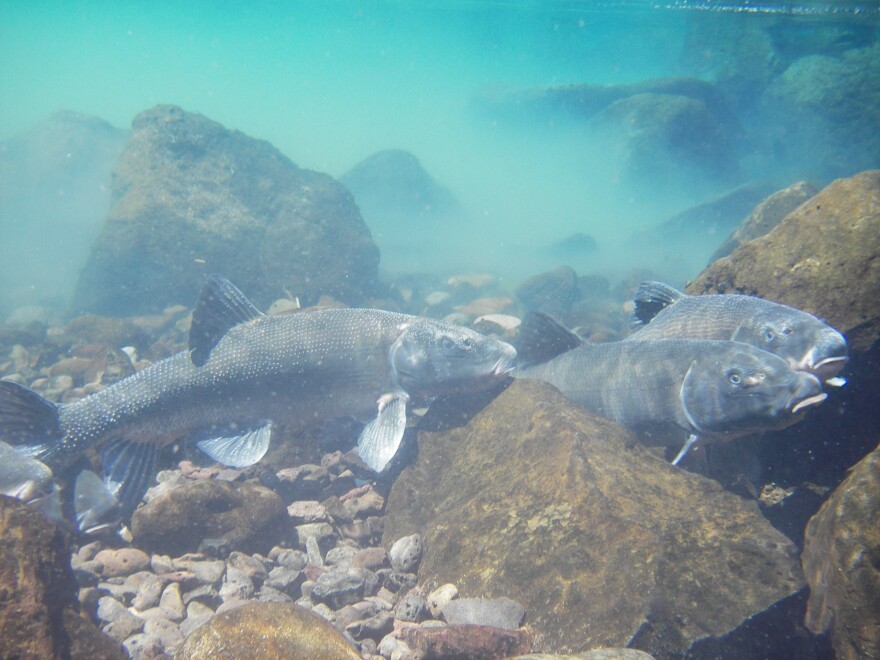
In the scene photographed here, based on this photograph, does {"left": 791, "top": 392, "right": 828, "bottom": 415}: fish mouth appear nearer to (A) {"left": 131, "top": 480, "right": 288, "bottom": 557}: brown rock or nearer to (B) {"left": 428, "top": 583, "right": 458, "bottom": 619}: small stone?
(B) {"left": 428, "top": 583, "right": 458, "bottom": 619}: small stone

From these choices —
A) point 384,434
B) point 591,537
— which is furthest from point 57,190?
point 591,537

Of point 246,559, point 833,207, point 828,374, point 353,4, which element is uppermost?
point 353,4

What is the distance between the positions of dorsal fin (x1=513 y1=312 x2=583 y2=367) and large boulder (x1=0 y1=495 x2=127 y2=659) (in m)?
4.12

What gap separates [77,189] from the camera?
37531mm

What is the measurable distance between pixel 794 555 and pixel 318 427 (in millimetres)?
4559

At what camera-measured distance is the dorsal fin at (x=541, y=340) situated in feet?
16.3

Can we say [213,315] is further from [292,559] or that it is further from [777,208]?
[777,208]

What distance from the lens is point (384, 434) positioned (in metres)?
4.54

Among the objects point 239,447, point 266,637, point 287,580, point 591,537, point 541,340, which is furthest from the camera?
point 541,340

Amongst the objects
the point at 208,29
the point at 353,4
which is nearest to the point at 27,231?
the point at 208,29

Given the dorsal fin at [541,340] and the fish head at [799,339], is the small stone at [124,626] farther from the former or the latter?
the fish head at [799,339]

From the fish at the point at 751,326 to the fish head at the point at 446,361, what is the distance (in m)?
1.58

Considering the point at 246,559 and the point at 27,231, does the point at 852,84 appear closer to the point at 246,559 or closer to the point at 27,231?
the point at 246,559

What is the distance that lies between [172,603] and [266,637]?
1316 millimetres
